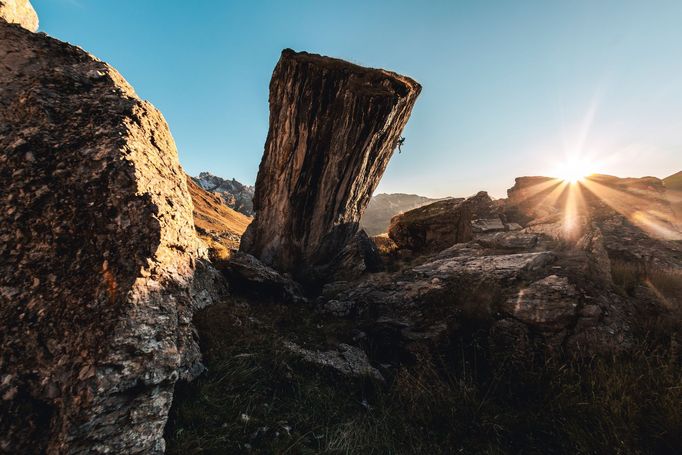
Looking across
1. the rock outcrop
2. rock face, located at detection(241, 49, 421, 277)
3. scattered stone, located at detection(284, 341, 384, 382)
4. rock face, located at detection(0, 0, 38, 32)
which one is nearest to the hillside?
rock face, located at detection(241, 49, 421, 277)

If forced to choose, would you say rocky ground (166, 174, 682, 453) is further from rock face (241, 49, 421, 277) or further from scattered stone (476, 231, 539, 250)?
rock face (241, 49, 421, 277)

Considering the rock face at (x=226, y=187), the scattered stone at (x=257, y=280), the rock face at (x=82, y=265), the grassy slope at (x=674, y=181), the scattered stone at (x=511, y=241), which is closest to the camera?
the rock face at (x=82, y=265)

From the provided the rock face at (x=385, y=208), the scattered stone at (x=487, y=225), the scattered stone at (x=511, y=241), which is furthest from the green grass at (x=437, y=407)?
the rock face at (x=385, y=208)

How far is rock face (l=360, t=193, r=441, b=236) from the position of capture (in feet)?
397

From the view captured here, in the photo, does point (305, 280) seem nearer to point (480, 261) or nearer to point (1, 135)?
point (480, 261)

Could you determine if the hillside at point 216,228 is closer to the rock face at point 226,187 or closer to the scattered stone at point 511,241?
the scattered stone at point 511,241

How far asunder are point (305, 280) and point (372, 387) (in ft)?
26.0

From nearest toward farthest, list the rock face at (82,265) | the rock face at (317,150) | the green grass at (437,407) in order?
the rock face at (82,265) → the green grass at (437,407) → the rock face at (317,150)

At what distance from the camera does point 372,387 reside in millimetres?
5805

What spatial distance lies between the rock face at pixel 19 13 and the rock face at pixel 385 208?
3831 inches

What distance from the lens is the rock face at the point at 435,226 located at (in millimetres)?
15328

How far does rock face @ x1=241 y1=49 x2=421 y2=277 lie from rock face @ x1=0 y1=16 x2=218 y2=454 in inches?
301

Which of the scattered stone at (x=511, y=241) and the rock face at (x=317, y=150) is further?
the rock face at (x=317, y=150)

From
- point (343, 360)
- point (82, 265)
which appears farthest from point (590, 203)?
point (82, 265)
